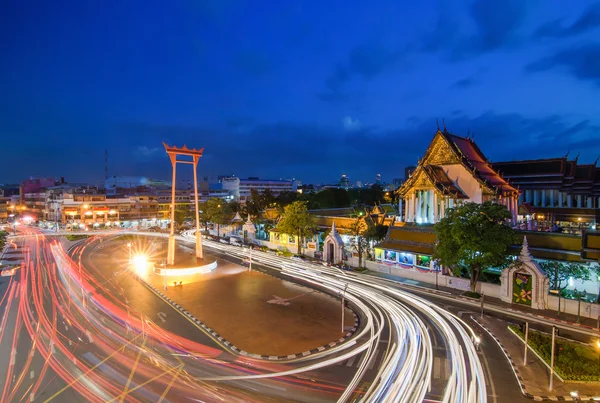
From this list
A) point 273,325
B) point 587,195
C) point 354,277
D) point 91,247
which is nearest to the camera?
point 273,325

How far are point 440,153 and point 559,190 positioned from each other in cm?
2403

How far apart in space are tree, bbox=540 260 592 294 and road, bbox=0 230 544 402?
864 cm

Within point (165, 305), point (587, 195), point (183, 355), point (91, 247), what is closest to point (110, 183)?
point (91, 247)

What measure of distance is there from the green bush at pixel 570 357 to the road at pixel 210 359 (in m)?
2.21

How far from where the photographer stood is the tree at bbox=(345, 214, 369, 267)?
123ft

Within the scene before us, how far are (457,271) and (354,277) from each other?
10107 mm

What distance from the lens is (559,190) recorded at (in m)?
49.1

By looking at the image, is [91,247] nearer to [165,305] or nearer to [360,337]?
[165,305]

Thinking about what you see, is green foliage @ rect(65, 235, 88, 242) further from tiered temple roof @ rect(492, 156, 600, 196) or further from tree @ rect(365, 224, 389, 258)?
tiered temple roof @ rect(492, 156, 600, 196)

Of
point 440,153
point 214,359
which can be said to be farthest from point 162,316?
point 440,153

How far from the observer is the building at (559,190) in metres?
47.4

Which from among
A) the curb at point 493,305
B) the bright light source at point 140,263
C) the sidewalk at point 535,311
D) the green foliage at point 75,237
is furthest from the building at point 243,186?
the sidewalk at point 535,311

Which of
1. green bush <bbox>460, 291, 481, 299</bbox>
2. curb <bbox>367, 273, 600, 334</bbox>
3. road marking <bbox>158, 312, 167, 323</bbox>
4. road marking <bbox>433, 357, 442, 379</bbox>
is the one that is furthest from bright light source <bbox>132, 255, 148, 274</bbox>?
green bush <bbox>460, 291, 481, 299</bbox>

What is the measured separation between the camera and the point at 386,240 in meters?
37.5
